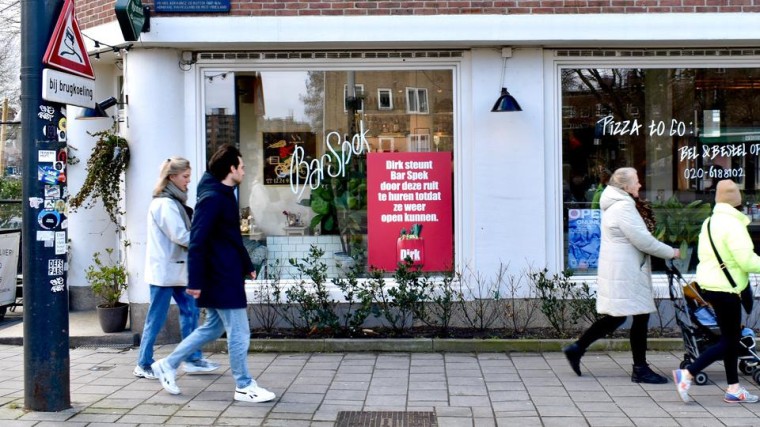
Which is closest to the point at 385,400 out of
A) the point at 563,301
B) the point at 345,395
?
the point at 345,395

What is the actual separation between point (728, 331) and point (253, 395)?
3702 mm

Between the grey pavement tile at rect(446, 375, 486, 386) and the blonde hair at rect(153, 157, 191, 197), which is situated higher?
the blonde hair at rect(153, 157, 191, 197)

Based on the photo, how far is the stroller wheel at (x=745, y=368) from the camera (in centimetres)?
661

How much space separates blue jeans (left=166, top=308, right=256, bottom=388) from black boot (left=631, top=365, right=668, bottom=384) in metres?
3.24

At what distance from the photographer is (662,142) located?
8.97 m

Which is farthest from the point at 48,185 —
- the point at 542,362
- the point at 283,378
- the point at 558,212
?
the point at 558,212

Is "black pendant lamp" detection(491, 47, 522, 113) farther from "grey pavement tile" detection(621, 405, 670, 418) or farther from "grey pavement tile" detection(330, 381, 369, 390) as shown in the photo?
"grey pavement tile" detection(621, 405, 670, 418)

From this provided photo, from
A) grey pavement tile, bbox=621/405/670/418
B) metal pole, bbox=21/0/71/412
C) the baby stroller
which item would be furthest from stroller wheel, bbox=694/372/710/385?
metal pole, bbox=21/0/71/412

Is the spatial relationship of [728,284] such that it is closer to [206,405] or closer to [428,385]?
[428,385]

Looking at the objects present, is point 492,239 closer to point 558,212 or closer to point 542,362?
point 558,212

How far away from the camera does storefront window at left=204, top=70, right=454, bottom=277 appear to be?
8781 mm

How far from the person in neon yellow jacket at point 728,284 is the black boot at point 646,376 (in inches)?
22.6

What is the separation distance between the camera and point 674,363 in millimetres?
7340

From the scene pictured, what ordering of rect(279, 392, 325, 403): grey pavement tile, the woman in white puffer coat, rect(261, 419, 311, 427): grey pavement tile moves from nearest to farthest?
1. rect(261, 419, 311, 427): grey pavement tile
2. rect(279, 392, 325, 403): grey pavement tile
3. the woman in white puffer coat
